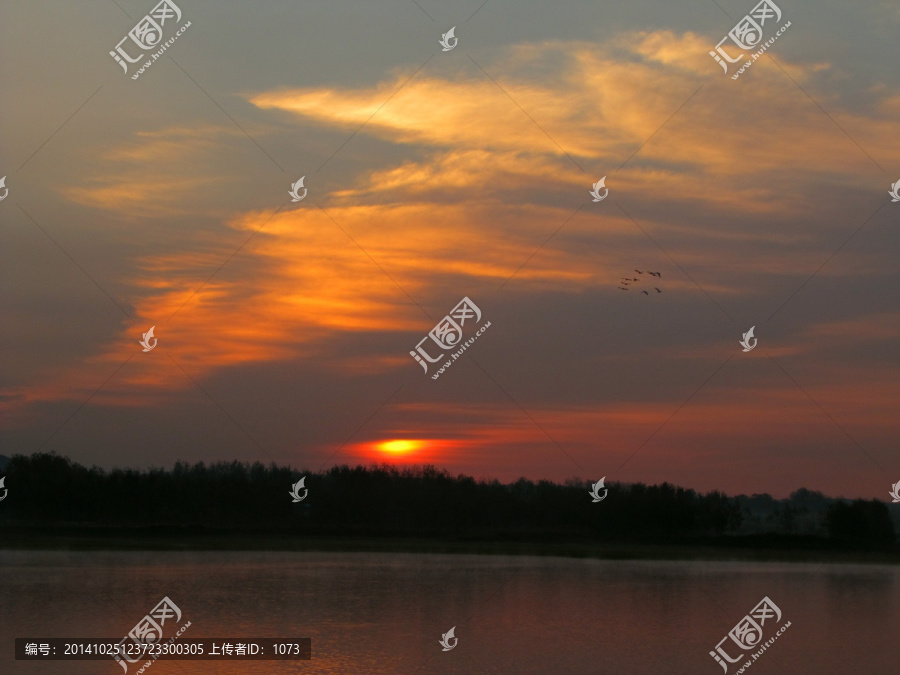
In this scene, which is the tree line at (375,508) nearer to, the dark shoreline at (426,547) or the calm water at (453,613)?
the dark shoreline at (426,547)

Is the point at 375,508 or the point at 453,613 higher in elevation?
the point at 375,508

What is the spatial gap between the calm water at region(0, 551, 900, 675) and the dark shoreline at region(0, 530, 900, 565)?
416 inches

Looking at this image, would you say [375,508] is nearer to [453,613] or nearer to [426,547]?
[426,547]

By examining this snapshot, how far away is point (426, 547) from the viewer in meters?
61.1

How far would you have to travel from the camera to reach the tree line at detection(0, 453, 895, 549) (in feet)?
215

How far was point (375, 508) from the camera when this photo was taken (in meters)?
72.6

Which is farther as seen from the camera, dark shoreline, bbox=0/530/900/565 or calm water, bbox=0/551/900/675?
dark shoreline, bbox=0/530/900/565

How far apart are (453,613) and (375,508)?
47687 mm

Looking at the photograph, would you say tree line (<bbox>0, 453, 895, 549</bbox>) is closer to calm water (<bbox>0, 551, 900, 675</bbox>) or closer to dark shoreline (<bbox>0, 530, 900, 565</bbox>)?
dark shoreline (<bbox>0, 530, 900, 565</bbox>)

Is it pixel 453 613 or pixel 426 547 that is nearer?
pixel 453 613

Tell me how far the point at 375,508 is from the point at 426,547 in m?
12.2

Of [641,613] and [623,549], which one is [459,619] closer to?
[641,613]

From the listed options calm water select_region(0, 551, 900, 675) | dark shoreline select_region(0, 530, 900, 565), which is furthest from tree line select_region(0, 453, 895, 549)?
calm water select_region(0, 551, 900, 675)

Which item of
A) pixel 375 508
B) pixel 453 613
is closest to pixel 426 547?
pixel 375 508
